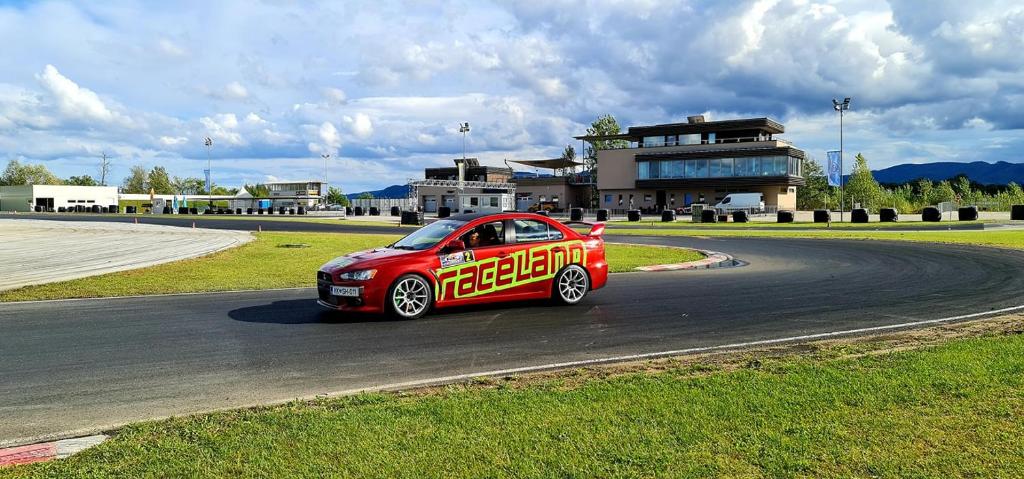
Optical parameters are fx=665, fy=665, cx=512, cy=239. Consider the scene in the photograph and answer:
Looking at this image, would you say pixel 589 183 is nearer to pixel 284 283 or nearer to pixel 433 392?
pixel 284 283

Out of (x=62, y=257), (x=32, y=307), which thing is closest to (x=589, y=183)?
(x=62, y=257)

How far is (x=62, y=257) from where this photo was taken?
18688 millimetres

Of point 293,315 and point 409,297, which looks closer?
point 409,297

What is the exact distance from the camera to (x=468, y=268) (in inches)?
373

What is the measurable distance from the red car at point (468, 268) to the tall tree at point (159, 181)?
569ft

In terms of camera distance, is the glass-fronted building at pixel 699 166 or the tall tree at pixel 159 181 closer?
the glass-fronted building at pixel 699 166

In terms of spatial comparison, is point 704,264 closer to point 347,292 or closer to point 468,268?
point 468,268

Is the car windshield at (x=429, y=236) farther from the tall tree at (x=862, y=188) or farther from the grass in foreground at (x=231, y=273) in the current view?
the tall tree at (x=862, y=188)

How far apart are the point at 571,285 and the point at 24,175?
555 ft

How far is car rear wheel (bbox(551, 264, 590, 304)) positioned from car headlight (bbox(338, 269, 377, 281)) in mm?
2860

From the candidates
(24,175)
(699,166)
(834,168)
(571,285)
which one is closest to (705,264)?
(571,285)

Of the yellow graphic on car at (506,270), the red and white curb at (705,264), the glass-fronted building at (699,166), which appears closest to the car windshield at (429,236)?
the yellow graphic on car at (506,270)

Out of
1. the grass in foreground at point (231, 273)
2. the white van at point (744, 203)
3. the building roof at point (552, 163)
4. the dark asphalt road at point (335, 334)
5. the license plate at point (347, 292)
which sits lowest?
the dark asphalt road at point (335, 334)

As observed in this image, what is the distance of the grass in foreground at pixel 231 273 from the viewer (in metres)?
12.1
